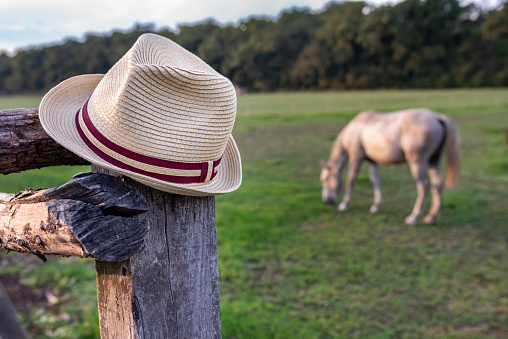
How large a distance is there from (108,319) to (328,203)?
5.50 metres

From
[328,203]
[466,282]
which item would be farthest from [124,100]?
[328,203]

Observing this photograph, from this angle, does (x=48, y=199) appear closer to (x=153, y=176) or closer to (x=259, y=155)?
(x=153, y=176)

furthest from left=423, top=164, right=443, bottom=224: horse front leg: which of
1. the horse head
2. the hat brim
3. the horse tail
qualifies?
the hat brim

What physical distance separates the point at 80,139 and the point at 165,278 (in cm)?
46

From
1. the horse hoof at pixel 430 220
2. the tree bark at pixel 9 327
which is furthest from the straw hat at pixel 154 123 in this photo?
the horse hoof at pixel 430 220

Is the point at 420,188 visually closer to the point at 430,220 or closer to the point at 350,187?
the point at 430,220

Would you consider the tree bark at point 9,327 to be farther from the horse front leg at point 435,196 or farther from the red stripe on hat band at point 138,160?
the horse front leg at point 435,196

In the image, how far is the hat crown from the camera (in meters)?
1.08

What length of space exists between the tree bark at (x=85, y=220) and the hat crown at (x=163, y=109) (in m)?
0.14

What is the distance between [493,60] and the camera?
3444cm

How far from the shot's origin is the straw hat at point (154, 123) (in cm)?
108

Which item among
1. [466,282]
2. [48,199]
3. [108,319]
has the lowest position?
[466,282]

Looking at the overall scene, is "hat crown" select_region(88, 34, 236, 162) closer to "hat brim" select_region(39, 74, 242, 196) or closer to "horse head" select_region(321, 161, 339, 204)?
"hat brim" select_region(39, 74, 242, 196)

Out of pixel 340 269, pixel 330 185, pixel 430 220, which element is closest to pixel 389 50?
pixel 330 185
